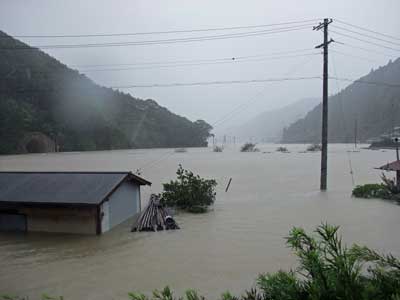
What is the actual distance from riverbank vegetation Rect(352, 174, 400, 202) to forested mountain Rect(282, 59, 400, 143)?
11069 centimetres

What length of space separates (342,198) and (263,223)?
640 centimetres

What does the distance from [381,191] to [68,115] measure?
77.0 metres

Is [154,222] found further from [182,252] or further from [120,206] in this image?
[182,252]

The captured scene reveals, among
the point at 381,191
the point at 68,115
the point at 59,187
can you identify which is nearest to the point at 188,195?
the point at 59,187

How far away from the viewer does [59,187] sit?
10.1 meters

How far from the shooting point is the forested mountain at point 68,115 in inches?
2403

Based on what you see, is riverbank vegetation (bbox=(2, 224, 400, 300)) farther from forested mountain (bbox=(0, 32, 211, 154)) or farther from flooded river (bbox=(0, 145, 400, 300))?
forested mountain (bbox=(0, 32, 211, 154))

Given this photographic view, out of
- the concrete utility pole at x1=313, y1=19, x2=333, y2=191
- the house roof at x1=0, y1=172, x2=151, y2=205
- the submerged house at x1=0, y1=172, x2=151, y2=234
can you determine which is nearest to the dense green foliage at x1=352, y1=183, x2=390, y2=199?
the concrete utility pole at x1=313, y1=19, x2=333, y2=191

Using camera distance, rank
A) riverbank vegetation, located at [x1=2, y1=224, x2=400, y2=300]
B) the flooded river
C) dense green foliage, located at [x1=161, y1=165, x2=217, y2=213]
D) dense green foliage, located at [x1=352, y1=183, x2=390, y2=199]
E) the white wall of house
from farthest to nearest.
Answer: dense green foliage, located at [x1=352, y1=183, x2=390, y2=199] < dense green foliage, located at [x1=161, y1=165, x2=217, y2=213] < the white wall of house < the flooded river < riverbank vegetation, located at [x1=2, y1=224, x2=400, y2=300]

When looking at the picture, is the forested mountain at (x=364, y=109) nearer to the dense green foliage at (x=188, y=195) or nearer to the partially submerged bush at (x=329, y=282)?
the dense green foliage at (x=188, y=195)

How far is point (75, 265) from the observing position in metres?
7.22

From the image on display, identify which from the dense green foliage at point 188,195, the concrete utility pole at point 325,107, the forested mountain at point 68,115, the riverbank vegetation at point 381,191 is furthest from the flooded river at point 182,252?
the forested mountain at point 68,115

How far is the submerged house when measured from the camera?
9.23 meters

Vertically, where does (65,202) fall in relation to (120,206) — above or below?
above
